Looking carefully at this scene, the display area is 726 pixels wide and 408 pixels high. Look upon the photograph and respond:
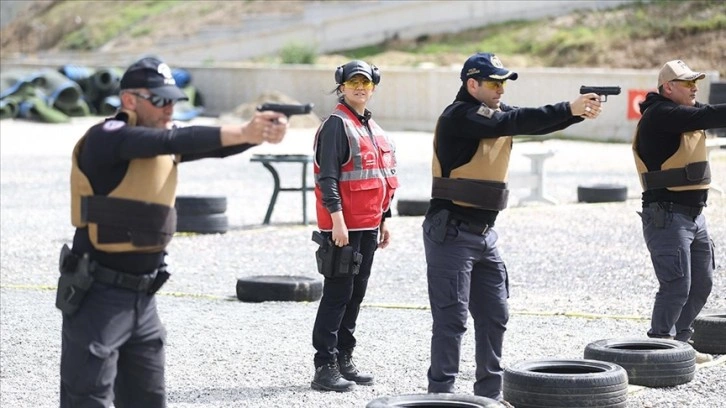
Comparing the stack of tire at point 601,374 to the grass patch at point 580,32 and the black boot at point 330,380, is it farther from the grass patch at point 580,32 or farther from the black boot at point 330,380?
the grass patch at point 580,32

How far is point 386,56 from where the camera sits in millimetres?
41875

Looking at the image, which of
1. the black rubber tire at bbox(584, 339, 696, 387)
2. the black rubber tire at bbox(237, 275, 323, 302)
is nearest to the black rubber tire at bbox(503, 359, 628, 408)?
the black rubber tire at bbox(584, 339, 696, 387)

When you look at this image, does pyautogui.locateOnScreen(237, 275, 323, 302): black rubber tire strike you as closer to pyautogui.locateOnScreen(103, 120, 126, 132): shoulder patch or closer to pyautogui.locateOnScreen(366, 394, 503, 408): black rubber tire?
pyautogui.locateOnScreen(366, 394, 503, 408): black rubber tire

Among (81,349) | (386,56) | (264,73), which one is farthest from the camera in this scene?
(386,56)

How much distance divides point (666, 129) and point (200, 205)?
799 centimetres

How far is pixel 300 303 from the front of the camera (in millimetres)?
10961

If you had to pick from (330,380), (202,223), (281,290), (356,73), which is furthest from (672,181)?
(202,223)

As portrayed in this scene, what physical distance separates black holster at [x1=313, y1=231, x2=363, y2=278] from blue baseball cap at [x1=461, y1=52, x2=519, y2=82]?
1.29 m

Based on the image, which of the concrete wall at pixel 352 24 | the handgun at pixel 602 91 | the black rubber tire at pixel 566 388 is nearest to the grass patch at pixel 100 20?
the concrete wall at pixel 352 24

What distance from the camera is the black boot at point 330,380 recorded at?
7.73 m

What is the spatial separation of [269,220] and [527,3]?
2876cm

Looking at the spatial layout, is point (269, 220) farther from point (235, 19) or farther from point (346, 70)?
point (235, 19)

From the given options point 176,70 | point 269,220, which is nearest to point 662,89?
point 269,220

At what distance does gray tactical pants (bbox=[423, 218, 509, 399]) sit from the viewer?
6.96 m
